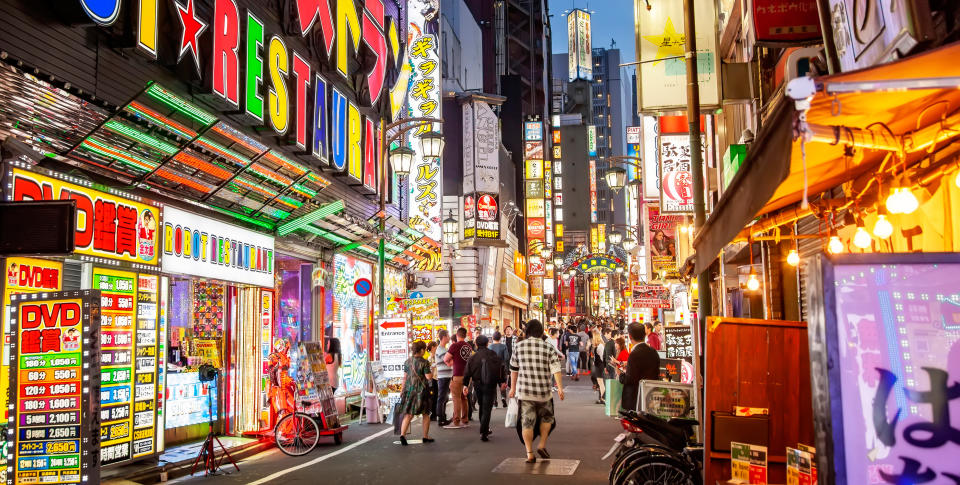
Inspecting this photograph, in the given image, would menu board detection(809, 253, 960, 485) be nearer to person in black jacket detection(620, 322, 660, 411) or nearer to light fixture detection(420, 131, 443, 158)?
person in black jacket detection(620, 322, 660, 411)

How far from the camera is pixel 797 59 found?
920cm

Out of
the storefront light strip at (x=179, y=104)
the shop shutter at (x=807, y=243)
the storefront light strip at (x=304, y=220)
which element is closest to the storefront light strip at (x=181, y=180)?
the storefront light strip at (x=179, y=104)

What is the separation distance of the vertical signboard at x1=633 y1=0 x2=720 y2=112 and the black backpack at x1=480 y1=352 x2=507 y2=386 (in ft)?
19.1

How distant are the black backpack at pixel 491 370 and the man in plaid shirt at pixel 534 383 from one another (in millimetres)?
3483

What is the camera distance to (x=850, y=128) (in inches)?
192

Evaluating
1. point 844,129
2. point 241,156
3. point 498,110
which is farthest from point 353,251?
point 498,110

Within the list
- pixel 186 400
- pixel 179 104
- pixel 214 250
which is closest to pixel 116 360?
pixel 186 400

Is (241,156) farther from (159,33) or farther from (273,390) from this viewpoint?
(273,390)

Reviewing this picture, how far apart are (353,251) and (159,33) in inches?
473

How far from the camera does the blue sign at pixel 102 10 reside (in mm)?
11086

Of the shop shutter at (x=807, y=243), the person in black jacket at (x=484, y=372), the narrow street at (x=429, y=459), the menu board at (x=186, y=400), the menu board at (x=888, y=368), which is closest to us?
the menu board at (x=888, y=368)

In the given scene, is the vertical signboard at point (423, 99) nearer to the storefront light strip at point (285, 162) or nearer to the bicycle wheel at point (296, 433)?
the storefront light strip at point (285, 162)

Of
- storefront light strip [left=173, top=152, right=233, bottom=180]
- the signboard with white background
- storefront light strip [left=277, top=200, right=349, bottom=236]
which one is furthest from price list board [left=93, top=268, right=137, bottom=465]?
storefront light strip [left=277, top=200, right=349, bottom=236]

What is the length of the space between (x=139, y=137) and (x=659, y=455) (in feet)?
28.1
